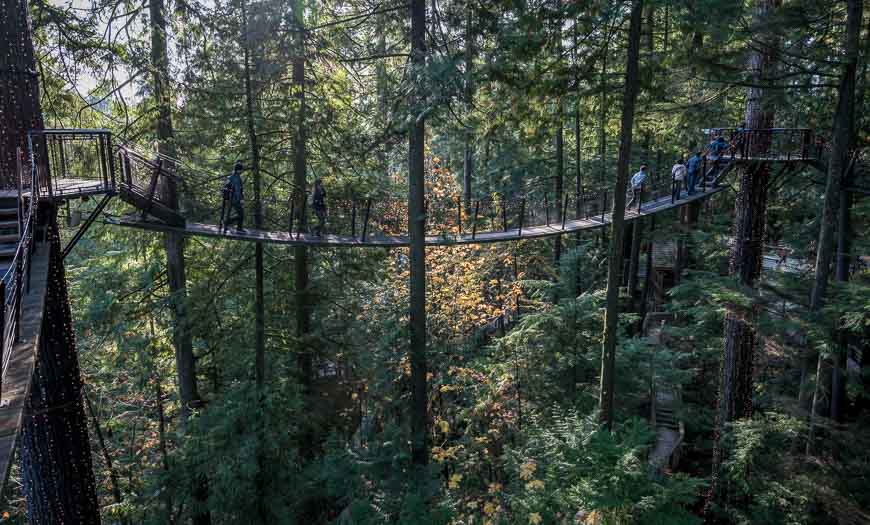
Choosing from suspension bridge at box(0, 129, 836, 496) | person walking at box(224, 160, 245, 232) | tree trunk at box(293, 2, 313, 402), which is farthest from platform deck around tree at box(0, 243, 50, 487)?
tree trunk at box(293, 2, 313, 402)

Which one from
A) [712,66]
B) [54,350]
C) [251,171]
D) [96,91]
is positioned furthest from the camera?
[251,171]

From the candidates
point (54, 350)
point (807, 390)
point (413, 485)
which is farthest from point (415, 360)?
point (807, 390)

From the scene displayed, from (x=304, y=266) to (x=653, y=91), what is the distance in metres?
6.97

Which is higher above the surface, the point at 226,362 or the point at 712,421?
the point at 226,362

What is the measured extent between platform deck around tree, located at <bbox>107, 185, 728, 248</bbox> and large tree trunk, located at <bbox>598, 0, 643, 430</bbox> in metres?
2.17

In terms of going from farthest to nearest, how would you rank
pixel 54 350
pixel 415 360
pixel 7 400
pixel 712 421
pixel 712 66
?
pixel 712 421, pixel 415 360, pixel 712 66, pixel 54 350, pixel 7 400

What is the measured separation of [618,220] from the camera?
22.3ft

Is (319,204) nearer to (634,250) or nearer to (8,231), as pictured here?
(8,231)

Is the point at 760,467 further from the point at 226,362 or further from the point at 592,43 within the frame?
the point at 226,362

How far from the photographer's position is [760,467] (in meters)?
8.21

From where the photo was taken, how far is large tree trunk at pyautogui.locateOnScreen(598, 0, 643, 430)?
249 inches

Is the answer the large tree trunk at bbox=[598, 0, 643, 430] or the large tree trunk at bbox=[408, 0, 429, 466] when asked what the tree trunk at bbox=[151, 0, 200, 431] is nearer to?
the large tree trunk at bbox=[408, 0, 429, 466]

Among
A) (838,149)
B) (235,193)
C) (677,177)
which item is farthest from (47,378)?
(677,177)

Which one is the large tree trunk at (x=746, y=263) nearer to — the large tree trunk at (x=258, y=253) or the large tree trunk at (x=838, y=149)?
the large tree trunk at (x=838, y=149)
